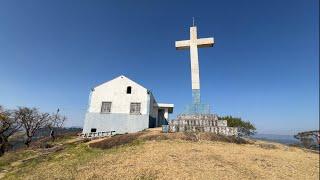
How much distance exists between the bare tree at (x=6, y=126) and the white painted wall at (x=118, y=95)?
46.7 feet

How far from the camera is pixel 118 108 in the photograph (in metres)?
30.4

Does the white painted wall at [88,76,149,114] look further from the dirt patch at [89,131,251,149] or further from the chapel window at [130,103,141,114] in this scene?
the dirt patch at [89,131,251,149]

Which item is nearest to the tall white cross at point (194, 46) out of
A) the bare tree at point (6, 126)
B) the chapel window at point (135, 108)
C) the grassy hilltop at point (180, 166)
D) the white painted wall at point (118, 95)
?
the grassy hilltop at point (180, 166)

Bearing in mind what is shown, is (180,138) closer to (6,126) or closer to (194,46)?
(194,46)

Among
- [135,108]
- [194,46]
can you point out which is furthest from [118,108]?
[194,46]

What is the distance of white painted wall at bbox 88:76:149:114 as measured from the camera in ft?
99.6

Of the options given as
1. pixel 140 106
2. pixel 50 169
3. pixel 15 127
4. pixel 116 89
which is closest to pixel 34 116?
pixel 15 127

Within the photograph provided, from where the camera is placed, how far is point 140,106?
3062cm

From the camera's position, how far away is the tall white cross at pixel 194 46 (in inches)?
855

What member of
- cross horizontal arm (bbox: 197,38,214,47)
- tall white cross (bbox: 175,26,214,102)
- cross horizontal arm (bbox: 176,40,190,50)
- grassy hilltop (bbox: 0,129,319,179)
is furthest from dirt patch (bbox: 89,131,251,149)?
cross horizontal arm (bbox: 176,40,190,50)

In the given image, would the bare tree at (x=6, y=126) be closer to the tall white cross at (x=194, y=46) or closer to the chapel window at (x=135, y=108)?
the chapel window at (x=135, y=108)

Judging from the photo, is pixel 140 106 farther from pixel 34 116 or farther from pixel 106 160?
pixel 34 116

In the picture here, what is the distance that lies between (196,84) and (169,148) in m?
9.51

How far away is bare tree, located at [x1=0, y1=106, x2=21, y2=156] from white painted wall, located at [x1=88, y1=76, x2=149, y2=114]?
46.7ft
